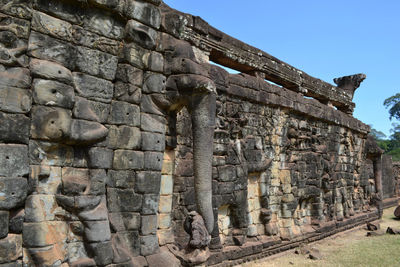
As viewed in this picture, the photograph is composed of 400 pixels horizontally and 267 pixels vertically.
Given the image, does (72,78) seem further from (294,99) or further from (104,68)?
(294,99)

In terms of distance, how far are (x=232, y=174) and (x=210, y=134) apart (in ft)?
6.26

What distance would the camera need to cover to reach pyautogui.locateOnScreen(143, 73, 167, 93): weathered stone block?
15.5ft

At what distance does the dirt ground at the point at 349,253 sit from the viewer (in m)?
7.47

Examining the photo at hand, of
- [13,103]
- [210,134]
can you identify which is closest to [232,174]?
[210,134]

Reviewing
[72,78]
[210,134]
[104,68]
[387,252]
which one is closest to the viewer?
[72,78]

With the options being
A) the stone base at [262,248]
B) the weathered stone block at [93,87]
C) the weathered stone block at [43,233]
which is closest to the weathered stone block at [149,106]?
the weathered stone block at [93,87]

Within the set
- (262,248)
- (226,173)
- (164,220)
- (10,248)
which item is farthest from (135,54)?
(262,248)

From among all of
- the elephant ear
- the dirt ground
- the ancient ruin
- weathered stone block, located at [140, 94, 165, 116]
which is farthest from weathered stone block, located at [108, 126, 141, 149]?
the dirt ground

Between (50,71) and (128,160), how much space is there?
1.42 metres

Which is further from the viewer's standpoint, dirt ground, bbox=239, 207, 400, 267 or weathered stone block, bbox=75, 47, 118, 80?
dirt ground, bbox=239, 207, 400, 267

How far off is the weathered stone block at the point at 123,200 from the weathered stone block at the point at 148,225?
0.19 metres

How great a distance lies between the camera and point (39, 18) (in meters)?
3.61

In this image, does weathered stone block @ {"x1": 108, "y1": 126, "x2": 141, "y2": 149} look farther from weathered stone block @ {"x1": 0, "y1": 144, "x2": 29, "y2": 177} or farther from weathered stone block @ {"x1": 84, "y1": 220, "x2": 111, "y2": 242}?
weathered stone block @ {"x1": 0, "y1": 144, "x2": 29, "y2": 177}

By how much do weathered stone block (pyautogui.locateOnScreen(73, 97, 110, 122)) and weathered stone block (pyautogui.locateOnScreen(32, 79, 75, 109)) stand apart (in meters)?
0.11
